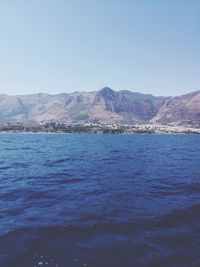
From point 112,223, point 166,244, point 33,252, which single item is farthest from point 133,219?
point 33,252

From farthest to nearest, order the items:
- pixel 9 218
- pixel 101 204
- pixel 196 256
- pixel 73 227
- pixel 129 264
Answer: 1. pixel 101 204
2. pixel 9 218
3. pixel 73 227
4. pixel 196 256
5. pixel 129 264

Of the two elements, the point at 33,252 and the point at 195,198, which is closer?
the point at 33,252

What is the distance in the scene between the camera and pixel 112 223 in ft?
70.3

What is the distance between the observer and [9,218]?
2206 cm

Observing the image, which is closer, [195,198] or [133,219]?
[133,219]

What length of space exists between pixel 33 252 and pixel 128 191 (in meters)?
18.6

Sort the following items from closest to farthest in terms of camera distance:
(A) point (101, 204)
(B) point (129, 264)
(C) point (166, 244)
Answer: (B) point (129, 264) < (C) point (166, 244) < (A) point (101, 204)

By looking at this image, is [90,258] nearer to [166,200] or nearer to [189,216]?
[189,216]

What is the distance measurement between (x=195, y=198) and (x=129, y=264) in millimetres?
17890

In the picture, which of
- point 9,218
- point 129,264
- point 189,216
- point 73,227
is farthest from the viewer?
point 189,216

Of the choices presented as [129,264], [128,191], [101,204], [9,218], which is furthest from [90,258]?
[128,191]

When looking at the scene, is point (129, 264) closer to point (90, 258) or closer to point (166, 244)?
point (90, 258)

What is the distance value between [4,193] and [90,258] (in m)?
19.5

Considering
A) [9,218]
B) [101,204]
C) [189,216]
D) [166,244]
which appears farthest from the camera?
[101,204]
